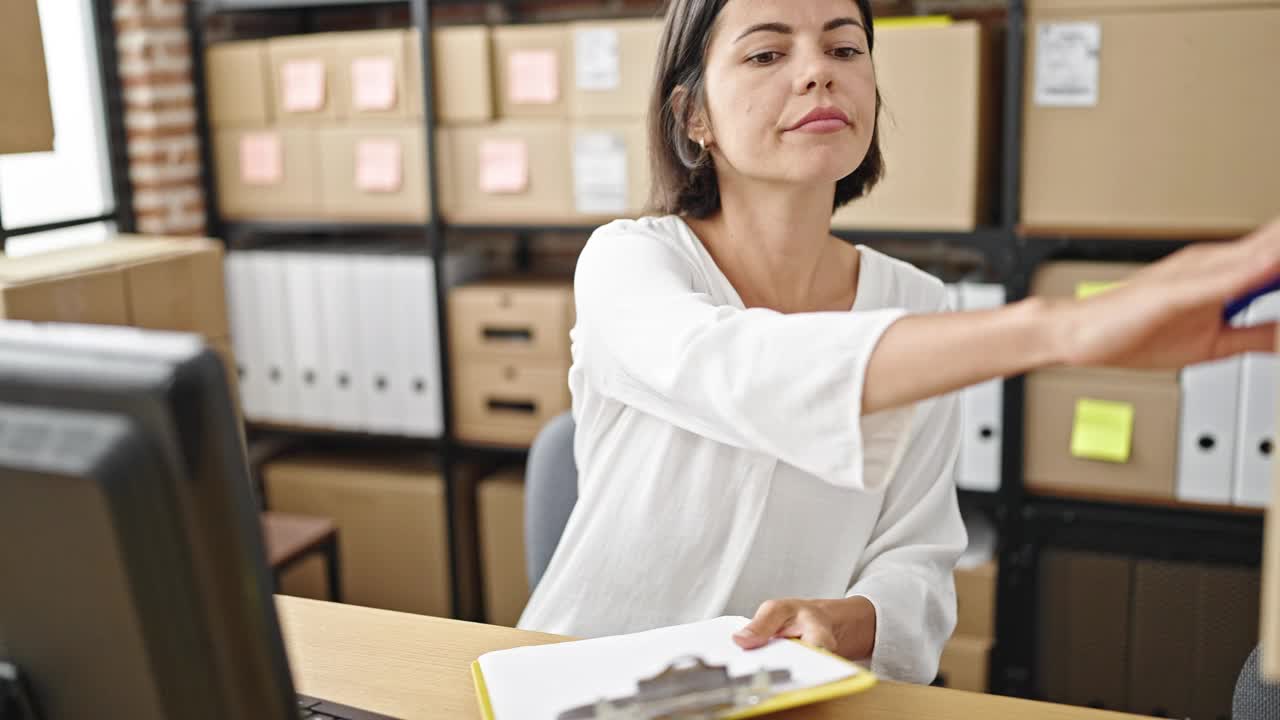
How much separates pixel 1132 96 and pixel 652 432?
1312 mm

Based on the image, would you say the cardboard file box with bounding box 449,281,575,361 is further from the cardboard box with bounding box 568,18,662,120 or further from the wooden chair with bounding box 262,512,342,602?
the wooden chair with bounding box 262,512,342,602

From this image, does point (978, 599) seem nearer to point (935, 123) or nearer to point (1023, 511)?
point (1023, 511)

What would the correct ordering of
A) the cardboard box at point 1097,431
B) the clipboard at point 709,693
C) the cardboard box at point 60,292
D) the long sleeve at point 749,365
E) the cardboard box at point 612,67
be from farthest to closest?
the cardboard box at point 612,67, the cardboard box at point 1097,431, the cardboard box at point 60,292, the clipboard at point 709,693, the long sleeve at point 749,365

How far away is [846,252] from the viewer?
4.72 feet

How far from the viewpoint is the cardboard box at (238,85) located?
2.84m

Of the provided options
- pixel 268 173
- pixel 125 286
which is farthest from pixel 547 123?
pixel 125 286

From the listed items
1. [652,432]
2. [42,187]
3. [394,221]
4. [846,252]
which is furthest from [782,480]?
[42,187]

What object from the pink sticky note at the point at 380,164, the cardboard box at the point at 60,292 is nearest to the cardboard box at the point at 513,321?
the pink sticky note at the point at 380,164

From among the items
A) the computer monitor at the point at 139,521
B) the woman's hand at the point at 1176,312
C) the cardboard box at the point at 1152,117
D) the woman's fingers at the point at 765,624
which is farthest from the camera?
the cardboard box at the point at 1152,117

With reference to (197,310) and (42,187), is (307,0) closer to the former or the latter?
(42,187)

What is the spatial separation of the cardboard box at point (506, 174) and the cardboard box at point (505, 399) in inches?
13.1

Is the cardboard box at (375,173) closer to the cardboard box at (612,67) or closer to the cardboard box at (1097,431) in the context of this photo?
the cardboard box at (612,67)

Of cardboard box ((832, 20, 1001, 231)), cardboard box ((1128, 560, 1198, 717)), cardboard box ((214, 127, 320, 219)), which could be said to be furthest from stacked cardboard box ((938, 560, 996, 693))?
cardboard box ((214, 127, 320, 219))

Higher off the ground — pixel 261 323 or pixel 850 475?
pixel 850 475
